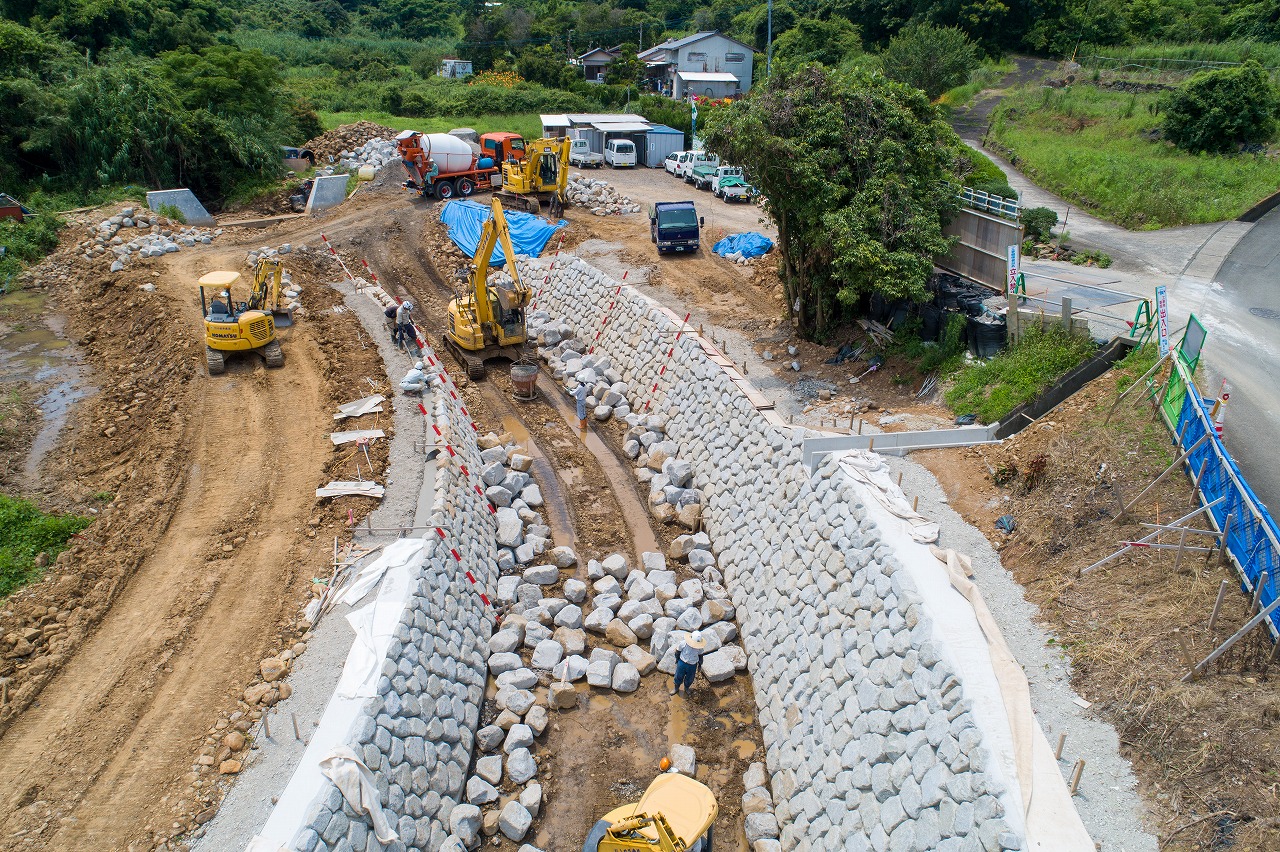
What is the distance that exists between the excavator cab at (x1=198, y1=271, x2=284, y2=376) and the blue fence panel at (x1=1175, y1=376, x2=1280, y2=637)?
1816 cm

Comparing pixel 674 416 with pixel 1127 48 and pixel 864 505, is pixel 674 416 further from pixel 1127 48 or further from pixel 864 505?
pixel 1127 48

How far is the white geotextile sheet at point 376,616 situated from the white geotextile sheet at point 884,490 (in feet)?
21.7

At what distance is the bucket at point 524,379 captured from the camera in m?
19.6

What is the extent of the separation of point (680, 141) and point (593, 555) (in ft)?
99.8

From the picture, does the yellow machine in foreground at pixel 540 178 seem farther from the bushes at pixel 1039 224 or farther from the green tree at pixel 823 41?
the green tree at pixel 823 41

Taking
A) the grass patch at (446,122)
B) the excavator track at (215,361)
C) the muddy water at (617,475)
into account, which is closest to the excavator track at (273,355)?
the excavator track at (215,361)

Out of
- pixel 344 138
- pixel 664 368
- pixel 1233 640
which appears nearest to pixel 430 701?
pixel 1233 640

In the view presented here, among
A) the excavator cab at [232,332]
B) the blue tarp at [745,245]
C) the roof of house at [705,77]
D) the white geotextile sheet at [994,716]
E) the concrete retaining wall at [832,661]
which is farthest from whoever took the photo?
the roof of house at [705,77]

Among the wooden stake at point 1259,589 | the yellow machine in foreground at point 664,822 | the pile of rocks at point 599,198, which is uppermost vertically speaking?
the pile of rocks at point 599,198

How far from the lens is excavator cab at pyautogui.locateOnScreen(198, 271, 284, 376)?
1833cm

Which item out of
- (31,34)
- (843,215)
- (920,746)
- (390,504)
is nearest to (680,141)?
(843,215)

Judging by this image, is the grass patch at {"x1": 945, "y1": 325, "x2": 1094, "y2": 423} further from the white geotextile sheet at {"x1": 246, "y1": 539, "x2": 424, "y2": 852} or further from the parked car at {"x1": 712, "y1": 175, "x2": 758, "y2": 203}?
the parked car at {"x1": 712, "y1": 175, "x2": 758, "y2": 203}

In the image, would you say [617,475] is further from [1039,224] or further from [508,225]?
[508,225]

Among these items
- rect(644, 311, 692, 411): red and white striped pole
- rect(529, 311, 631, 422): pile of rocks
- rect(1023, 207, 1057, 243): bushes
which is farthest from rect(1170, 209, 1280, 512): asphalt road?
rect(529, 311, 631, 422): pile of rocks
